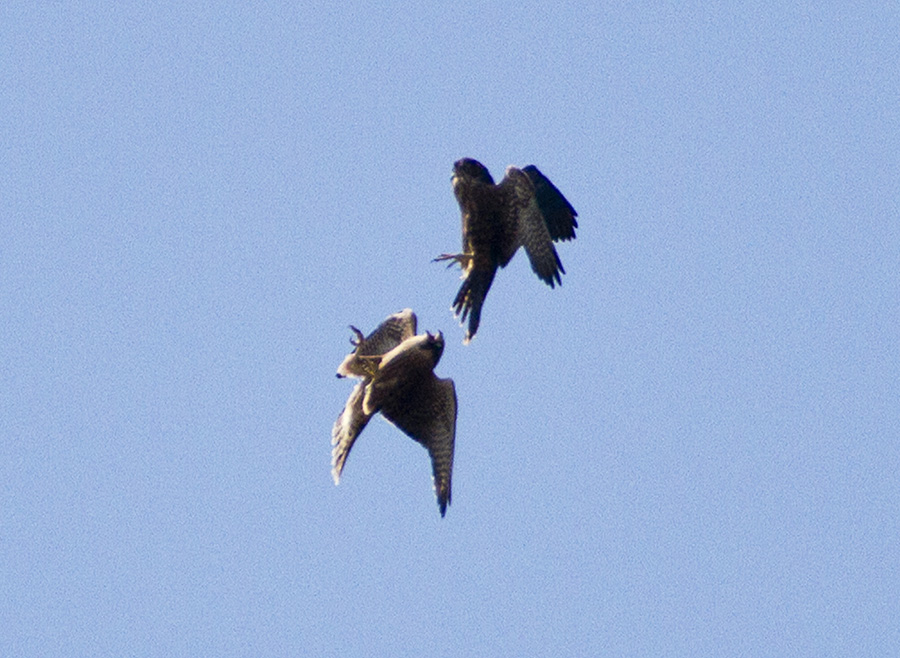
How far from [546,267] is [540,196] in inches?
55.3

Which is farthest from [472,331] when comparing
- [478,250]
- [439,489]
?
[439,489]

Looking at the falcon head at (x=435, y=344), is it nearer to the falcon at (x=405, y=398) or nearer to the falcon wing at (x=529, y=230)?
the falcon at (x=405, y=398)

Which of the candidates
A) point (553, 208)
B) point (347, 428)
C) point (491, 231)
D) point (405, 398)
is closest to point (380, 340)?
point (405, 398)

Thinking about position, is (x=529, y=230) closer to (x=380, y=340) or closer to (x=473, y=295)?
(x=473, y=295)

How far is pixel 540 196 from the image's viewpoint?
15758mm

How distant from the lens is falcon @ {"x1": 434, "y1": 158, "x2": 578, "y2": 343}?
14.2 m

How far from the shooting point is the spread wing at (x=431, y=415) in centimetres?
1277

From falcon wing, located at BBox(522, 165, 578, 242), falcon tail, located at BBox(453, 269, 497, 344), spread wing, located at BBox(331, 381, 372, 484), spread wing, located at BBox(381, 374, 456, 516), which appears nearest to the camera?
spread wing, located at BBox(331, 381, 372, 484)

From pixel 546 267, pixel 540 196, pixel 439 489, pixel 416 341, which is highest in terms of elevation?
pixel 540 196

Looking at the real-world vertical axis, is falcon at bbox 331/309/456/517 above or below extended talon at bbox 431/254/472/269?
below

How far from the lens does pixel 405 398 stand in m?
12.8

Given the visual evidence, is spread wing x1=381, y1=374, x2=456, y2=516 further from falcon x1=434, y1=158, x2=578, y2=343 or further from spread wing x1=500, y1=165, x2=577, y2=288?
spread wing x1=500, y1=165, x2=577, y2=288

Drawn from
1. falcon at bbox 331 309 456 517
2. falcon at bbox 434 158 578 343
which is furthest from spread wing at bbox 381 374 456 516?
falcon at bbox 434 158 578 343

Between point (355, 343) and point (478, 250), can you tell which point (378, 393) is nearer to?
point (355, 343)
